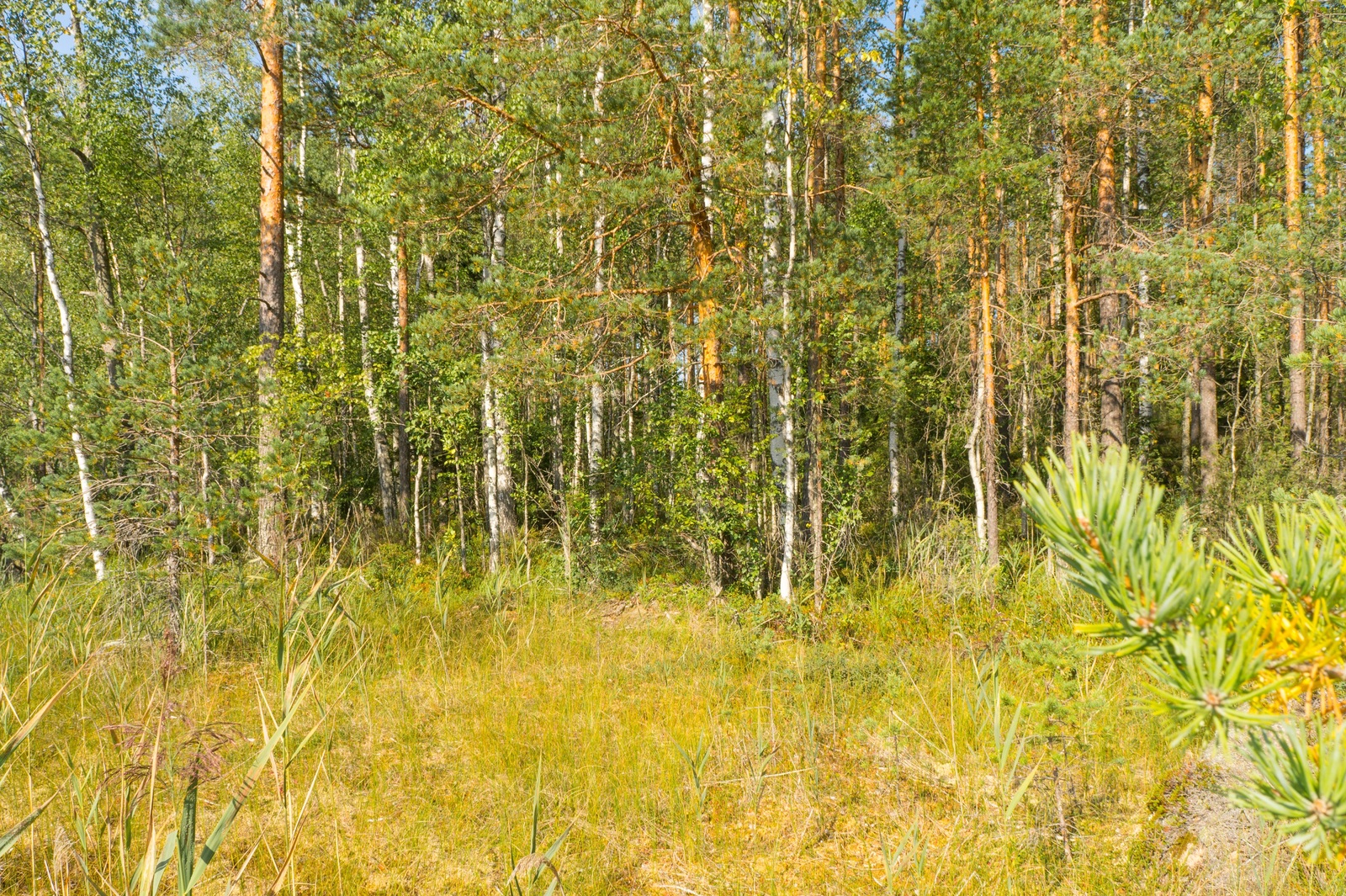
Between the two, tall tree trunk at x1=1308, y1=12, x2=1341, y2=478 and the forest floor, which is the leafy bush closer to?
the forest floor

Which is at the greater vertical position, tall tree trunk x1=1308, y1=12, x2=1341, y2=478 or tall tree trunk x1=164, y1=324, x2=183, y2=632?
tall tree trunk x1=1308, y1=12, x2=1341, y2=478

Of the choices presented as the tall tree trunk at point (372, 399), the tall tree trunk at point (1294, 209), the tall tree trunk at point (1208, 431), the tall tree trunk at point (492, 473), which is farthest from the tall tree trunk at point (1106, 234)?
the tall tree trunk at point (372, 399)

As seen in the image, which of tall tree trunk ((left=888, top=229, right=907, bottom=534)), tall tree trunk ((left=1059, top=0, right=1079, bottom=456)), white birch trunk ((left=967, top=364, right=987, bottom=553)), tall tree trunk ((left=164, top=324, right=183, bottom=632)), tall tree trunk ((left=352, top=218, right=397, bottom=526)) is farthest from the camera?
tall tree trunk ((left=888, top=229, right=907, bottom=534))

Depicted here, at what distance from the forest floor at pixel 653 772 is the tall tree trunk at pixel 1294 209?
12.4 ft

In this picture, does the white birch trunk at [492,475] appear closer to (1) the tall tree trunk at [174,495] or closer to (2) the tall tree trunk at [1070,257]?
(1) the tall tree trunk at [174,495]

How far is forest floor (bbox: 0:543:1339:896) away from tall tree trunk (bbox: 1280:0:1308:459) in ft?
Answer: 12.4

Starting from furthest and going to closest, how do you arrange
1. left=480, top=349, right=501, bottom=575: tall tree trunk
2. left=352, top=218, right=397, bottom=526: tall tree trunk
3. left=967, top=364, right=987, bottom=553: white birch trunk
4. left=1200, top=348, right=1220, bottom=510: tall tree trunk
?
left=352, top=218, right=397, bottom=526: tall tree trunk, left=1200, top=348, right=1220, bottom=510: tall tree trunk, left=480, top=349, right=501, bottom=575: tall tree trunk, left=967, top=364, right=987, bottom=553: white birch trunk

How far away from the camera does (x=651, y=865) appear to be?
2.63 meters

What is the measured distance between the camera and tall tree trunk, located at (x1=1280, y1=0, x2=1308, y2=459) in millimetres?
5594

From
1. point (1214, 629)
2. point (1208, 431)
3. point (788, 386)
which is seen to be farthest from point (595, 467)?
point (1208, 431)

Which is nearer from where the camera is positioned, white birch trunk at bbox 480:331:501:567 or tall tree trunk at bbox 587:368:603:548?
tall tree trunk at bbox 587:368:603:548

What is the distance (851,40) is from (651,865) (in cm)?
776

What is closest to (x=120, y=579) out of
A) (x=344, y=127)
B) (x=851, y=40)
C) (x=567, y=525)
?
(x=567, y=525)

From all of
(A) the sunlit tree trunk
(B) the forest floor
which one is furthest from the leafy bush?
(A) the sunlit tree trunk
